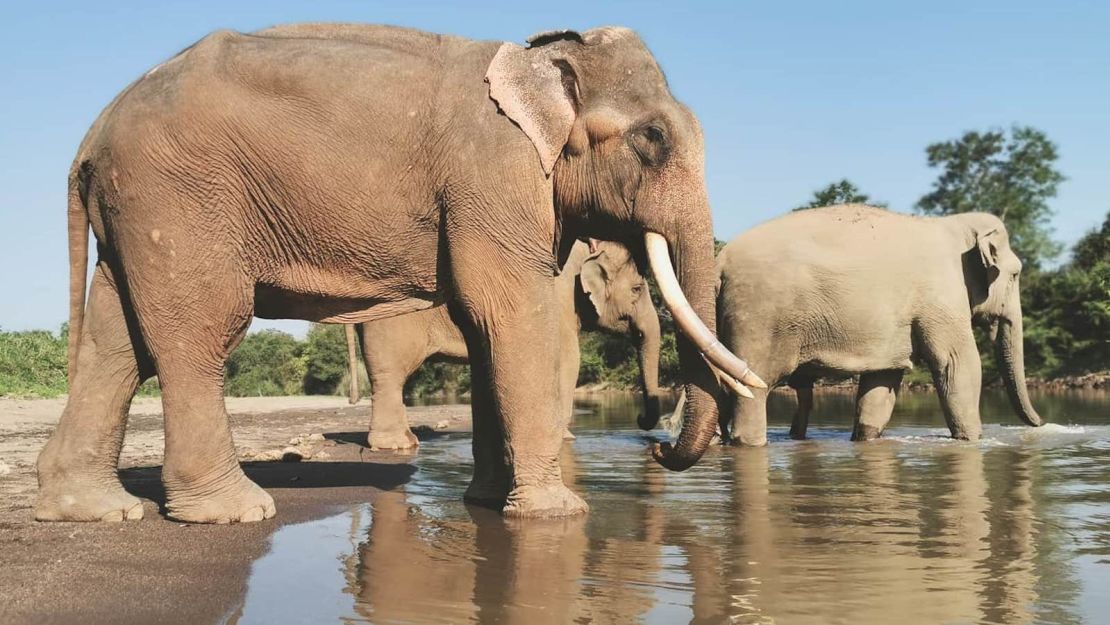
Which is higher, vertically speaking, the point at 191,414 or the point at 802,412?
the point at 802,412

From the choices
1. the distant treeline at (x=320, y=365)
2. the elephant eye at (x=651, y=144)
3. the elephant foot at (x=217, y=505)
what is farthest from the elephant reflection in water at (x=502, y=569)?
the distant treeline at (x=320, y=365)

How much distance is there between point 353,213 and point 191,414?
144cm

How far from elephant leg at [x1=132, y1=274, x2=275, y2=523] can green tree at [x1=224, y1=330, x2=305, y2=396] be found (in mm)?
41693

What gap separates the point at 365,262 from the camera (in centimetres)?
692

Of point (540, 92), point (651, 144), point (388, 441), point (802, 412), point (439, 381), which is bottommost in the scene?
point (388, 441)

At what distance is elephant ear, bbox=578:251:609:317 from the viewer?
1418cm

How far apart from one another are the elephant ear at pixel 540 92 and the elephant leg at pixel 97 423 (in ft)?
8.32

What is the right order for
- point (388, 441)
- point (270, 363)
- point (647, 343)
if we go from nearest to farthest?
point (388, 441)
point (647, 343)
point (270, 363)

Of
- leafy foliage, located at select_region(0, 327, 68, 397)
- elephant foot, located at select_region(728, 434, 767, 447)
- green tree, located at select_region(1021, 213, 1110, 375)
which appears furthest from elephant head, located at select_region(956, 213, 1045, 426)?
green tree, located at select_region(1021, 213, 1110, 375)

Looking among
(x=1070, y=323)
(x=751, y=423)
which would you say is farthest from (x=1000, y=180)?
(x=751, y=423)

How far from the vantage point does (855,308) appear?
41.0 ft

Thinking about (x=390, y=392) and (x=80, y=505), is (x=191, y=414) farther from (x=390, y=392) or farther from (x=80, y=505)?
(x=390, y=392)

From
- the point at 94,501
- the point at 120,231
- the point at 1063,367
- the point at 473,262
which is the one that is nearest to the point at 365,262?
the point at 473,262

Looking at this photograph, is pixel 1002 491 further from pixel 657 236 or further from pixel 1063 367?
pixel 1063 367
